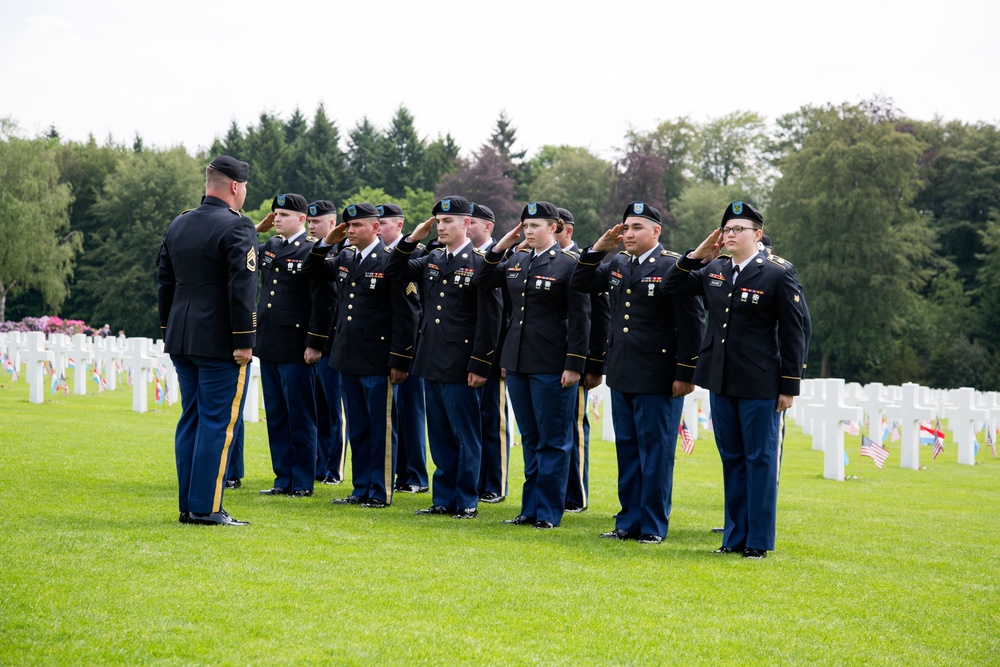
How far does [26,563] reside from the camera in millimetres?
5629

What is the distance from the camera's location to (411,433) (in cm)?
1047

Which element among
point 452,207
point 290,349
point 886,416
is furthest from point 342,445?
point 886,416

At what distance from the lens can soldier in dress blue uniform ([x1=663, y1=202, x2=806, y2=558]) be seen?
7.22 metres

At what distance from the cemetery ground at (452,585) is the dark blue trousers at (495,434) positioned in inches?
10.0

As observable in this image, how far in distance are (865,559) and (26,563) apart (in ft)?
16.2

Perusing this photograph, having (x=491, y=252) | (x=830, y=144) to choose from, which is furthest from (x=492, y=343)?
(x=830, y=144)

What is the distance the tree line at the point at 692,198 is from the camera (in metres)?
46.7

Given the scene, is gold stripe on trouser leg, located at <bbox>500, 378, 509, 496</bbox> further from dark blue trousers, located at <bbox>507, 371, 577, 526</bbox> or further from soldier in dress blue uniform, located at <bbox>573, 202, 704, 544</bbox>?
soldier in dress blue uniform, located at <bbox>573, 202, 704, 544</bbox>

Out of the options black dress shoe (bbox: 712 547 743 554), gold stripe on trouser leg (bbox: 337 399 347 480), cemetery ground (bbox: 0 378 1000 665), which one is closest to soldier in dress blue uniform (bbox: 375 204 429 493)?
gold stripe on trouser leg (bbox: 337 399 347 480)

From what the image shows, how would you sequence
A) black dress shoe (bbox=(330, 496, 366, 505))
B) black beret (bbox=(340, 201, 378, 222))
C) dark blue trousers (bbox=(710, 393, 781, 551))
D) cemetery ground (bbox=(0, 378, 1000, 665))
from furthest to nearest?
1. black beret (bbox=(340, 201, 378, 222))
2. black dress shoe (bbox=(330, 496, 366, 505))
3. dark blue trousers (bbox=(710, 393, 781, 551))
4. cemetery ground (bbox=(0, 378, 1000, 665))

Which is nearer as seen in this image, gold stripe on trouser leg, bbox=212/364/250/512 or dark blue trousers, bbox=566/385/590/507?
gold stripe on trouser leg, bbox=212/364/250/512

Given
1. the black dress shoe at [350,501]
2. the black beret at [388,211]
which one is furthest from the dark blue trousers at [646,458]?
the black beret at [388,211]

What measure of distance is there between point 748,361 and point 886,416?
976 centimetres

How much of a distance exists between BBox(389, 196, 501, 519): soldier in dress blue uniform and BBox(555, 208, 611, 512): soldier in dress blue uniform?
0.78 m
